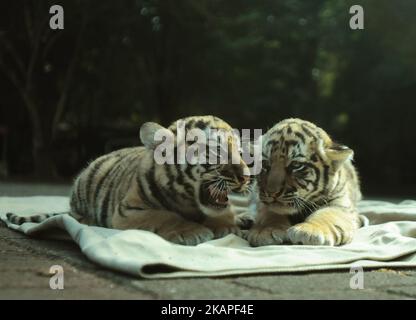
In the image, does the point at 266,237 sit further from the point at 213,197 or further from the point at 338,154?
the point at 338,154

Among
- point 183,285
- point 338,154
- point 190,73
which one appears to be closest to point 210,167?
point 338,154

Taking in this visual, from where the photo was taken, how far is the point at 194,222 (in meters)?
3.03

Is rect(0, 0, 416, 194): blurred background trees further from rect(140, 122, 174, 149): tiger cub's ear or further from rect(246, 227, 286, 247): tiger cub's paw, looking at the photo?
rect(246, 227, 286, 247): tiger cub's paw

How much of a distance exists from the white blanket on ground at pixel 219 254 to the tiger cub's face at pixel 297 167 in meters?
0.27

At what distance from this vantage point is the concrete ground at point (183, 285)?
6.51 feet

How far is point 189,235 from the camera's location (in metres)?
2.81

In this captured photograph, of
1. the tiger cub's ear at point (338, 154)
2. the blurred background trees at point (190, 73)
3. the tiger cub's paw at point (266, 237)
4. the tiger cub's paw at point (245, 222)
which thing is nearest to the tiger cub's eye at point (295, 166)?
the tiger cub's ear at point (338, 154)

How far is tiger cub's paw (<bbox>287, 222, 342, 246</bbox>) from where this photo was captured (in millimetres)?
2785

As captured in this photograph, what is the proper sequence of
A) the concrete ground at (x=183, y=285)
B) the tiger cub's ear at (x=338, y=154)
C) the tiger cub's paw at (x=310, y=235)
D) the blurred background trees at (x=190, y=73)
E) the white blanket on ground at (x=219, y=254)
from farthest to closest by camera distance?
the blurred background trees at (x=190, y=73) → the tiger cub's ear at (x=338, y=154) → the tiger cub's paw at (x=310, y=235) → the white blanket on ground at (x=219, y=254) → the concrete ground at (x=183, y=285)

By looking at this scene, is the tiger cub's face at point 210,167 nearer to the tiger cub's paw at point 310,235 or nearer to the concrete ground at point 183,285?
the tiger cub's paw at point 310,235

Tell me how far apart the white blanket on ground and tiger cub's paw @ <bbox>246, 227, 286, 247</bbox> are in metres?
0.05

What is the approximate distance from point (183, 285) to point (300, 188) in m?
1.09
